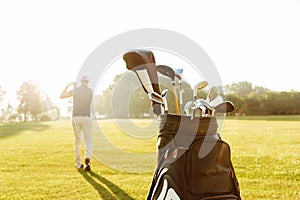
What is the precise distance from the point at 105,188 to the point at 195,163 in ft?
13.4

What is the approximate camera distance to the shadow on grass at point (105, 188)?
5.50 m

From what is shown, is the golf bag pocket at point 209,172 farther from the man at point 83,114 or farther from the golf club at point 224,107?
the man at point 83,114

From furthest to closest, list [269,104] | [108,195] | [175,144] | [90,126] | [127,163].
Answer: [269,104]
[127,163]
[90,126]
[108,195]
[175,144]

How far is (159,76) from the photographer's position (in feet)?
8.78

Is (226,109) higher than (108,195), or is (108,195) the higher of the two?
(226,109)

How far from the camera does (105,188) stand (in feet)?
19.8

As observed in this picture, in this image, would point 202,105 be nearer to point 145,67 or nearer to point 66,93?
point 145,67

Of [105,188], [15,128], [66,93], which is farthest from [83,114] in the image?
[15,128]

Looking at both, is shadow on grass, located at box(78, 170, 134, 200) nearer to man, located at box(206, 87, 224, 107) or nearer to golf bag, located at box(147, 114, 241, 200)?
man, located at box(206, 87, 224, 107)

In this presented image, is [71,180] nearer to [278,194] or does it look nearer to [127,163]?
[127,163]

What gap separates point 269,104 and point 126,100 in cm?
3892

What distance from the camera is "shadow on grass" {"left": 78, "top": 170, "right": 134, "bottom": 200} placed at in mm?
5498

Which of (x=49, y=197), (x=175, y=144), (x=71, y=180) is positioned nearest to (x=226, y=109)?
(x=175, y=144)

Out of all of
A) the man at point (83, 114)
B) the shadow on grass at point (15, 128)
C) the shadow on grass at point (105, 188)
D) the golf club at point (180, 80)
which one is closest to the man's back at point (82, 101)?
the man at point (83, 114)
